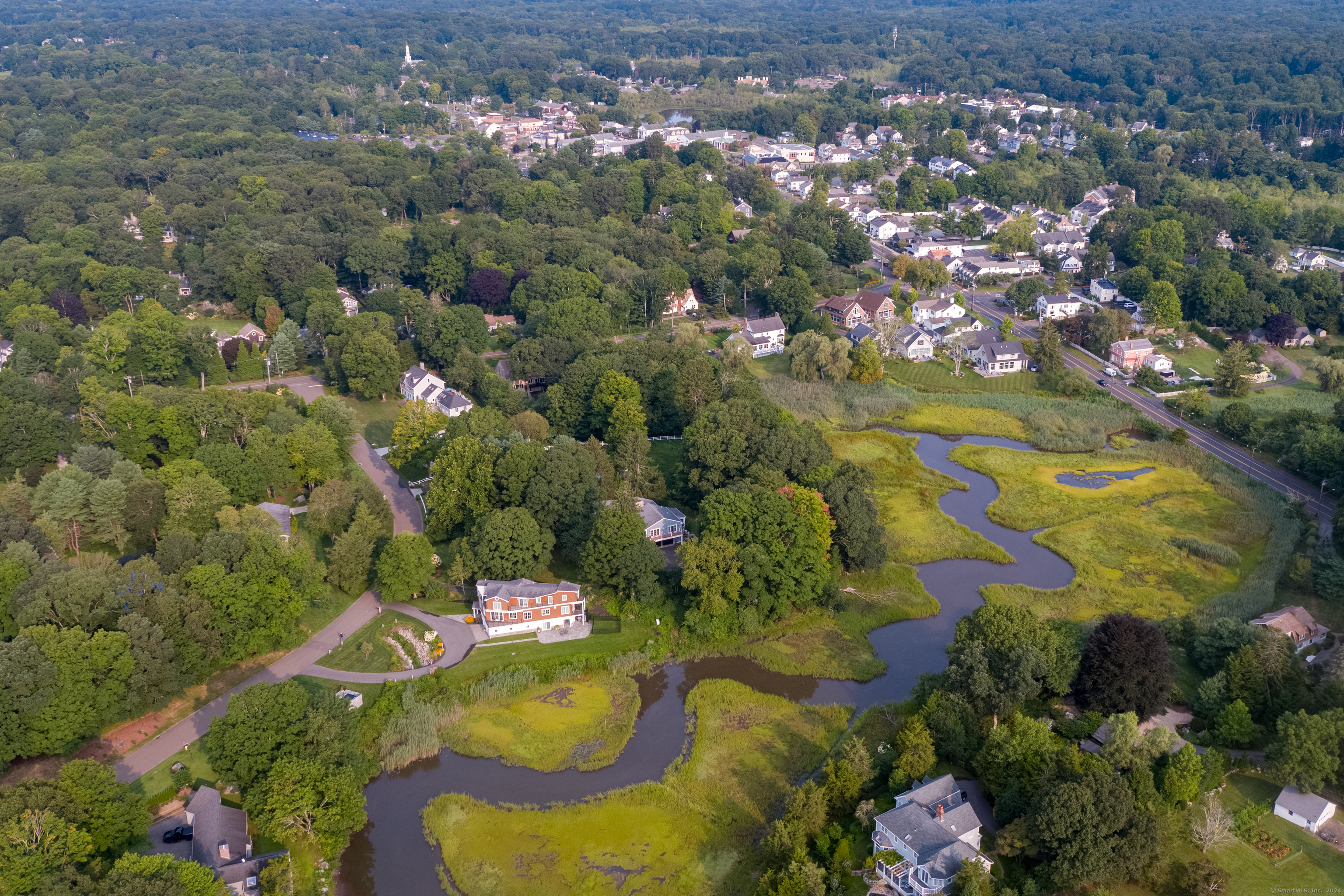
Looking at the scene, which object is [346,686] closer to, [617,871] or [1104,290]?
[617,871]

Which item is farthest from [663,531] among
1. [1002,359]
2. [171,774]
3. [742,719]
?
[1002,359]

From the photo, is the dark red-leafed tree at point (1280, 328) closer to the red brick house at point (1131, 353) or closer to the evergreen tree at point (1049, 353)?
the red brick house at point (1131, 353)

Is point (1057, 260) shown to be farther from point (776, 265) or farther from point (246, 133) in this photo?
point (246, 133)

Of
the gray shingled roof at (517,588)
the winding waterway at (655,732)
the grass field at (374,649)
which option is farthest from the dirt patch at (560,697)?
the grass field at (374,649)

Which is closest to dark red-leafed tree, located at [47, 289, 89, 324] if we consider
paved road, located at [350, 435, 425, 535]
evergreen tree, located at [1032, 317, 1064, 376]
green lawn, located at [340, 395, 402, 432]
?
green lawn, located at [340, 395, 402, 432]

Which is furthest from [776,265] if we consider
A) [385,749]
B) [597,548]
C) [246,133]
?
[246,133]

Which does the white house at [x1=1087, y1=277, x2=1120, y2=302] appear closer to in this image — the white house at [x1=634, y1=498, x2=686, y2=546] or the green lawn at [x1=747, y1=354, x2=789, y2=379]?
the green lawn at [x1=747, y1=354, x2=789, y2=379]
